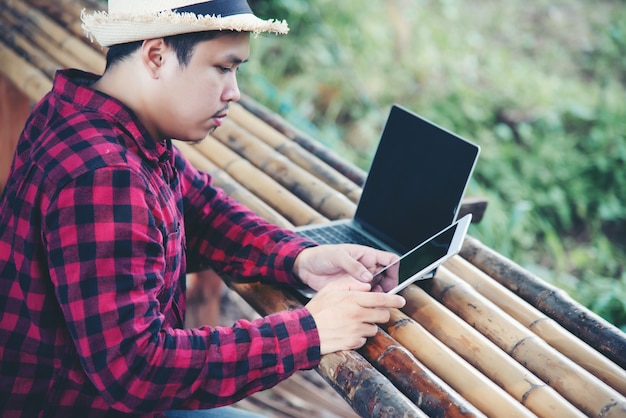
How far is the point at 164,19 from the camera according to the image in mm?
1118

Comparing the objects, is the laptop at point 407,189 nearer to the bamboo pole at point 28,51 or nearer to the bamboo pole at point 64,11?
the bamboo pole at point 28,51

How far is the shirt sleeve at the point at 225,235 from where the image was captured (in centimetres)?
151

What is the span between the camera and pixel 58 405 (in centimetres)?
122

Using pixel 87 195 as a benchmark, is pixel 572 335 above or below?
below

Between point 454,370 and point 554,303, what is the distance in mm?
386

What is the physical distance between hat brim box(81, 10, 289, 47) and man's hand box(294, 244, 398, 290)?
499 millimetres

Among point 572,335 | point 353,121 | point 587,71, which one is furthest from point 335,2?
point 572,335

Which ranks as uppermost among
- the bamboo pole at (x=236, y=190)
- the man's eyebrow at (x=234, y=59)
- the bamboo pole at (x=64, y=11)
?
the man's eyebrow at (x=234, y=59)

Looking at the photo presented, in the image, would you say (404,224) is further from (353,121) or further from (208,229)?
(353,121)

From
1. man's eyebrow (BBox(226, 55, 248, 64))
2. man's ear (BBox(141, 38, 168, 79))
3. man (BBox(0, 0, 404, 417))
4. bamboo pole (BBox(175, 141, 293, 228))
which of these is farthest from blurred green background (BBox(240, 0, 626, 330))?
man's ear (BBox(141, 38, 168, 79))

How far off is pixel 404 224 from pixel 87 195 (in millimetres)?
826

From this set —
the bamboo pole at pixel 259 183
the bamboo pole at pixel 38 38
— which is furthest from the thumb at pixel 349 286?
the bamboo pole at pixel 38 38

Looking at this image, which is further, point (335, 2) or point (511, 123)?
point (335, 2)

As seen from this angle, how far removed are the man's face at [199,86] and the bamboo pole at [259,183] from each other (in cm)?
57
